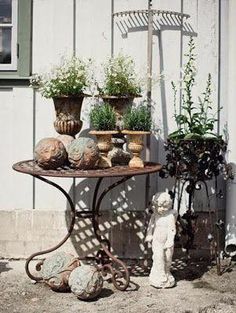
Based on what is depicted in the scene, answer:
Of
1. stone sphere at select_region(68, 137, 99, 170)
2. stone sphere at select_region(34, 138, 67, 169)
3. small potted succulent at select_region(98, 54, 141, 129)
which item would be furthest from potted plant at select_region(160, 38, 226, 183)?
stone sphere at select_region(34, 138, 67, 169)

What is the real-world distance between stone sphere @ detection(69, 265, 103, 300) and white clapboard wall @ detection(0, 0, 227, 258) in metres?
0.79

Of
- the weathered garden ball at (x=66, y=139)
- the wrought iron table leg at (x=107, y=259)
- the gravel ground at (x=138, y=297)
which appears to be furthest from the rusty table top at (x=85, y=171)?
the gravel ground at (x=138, y=297)

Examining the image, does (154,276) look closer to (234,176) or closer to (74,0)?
(234,176)

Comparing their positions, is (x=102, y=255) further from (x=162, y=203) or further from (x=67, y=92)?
(x=67, y=92)

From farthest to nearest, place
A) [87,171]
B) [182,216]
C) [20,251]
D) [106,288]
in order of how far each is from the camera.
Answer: [20,251] → [182,216] → [106,288] → [87,171]

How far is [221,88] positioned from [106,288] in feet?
5.50

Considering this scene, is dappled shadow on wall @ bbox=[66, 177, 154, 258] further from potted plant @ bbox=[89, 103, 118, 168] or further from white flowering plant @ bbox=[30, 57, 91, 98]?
white flowering plant @ bbox=[30, 57, 91, 98]

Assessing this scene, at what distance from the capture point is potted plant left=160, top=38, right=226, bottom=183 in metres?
3.44

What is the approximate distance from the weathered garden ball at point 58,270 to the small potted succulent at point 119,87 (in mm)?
939

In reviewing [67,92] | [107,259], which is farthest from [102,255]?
[67,92]

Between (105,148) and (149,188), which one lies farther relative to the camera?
(149,188)

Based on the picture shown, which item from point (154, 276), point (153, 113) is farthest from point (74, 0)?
point (154, 276)

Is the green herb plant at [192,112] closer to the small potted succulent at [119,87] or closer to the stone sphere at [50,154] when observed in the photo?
the small potted succulent at [119,87]

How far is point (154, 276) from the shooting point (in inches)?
133
